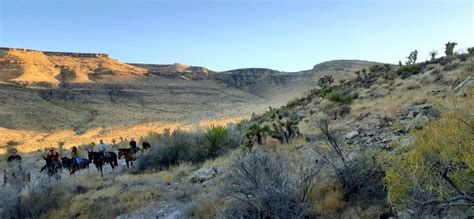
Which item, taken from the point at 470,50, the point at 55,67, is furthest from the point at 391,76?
the point at 55,67

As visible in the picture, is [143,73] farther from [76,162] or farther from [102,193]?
[102,193]

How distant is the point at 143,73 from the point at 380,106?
91.7 meters

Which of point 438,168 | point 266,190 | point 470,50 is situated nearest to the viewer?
point 438,168

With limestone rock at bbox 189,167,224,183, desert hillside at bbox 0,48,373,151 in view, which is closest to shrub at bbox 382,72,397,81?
limestone rock at bbox 189,167,224,183

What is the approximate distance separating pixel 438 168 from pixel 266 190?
396cm

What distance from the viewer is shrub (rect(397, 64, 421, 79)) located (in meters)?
31.0

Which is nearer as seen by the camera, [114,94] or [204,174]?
[204,174]

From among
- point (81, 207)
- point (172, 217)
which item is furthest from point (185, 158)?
point (172, 217)

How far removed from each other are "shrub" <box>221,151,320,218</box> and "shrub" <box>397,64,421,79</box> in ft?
76.0

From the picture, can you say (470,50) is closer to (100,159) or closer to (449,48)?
(449,48)

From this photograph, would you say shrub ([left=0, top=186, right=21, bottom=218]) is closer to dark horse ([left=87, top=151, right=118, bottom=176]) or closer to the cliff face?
dark horse ([left=87, top=151, right=118, bottom=176])

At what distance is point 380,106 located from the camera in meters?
20.8

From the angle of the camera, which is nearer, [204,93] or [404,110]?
[404,110]

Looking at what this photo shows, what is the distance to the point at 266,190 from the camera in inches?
359
